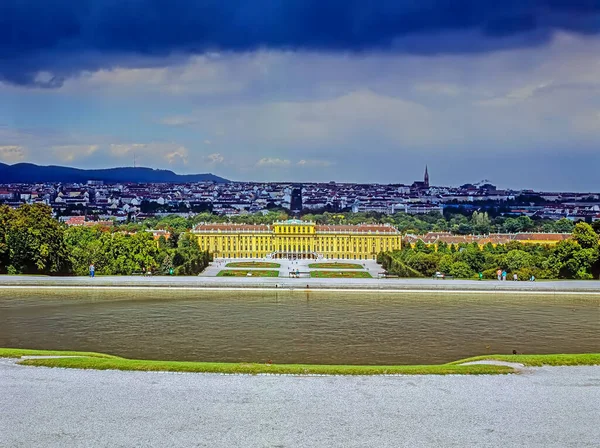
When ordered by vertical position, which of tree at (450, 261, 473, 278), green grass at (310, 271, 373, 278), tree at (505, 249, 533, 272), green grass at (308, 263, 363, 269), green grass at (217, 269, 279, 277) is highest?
tree at (505, 249, 533, 272)

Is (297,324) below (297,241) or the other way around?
the other way around

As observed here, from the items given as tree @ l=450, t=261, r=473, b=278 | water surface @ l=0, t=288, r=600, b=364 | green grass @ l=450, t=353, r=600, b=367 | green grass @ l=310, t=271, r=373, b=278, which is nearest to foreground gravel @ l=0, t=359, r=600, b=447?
green grass @ l=450, t=353, r=600, b=367

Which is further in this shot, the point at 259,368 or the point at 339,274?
the point at 339,274

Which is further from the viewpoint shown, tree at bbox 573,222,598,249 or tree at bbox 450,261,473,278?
tree at bbox 450,261,473,278

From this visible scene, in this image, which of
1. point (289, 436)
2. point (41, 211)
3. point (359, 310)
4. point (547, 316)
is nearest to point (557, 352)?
point (547, 316)

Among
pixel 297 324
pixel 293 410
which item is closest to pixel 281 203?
pixel 297 324

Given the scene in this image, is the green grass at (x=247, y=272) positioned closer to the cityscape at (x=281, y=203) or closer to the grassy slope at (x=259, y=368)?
the grassy slope at (x=259, y=368)

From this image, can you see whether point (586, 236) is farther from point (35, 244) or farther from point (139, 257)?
point (35, 244)

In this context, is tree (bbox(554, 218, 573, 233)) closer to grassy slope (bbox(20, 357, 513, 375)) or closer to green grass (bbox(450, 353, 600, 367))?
green grass (bbox(450, 353, 600, 367))
